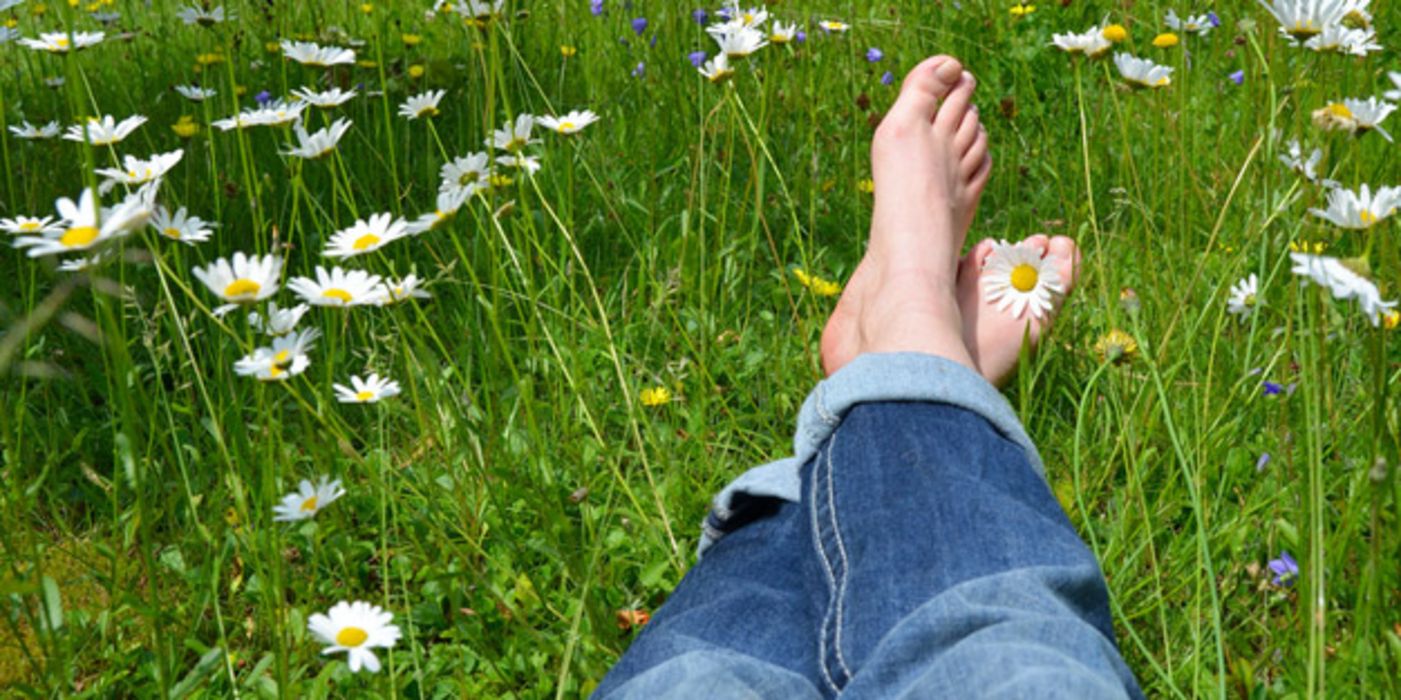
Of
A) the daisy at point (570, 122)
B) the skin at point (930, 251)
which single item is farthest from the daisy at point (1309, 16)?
the daisy at point (570, 122)

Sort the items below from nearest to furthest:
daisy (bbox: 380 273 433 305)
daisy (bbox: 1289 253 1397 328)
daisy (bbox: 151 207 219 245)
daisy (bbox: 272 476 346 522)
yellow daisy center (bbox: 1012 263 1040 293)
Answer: daisy (bbox: 1289 253 1397 328) < daisy (bbox: 272 476 346 522) < daisy (bbox: 380 273 433 305) < daisy (bbox: 151 207 219 245) < yellow daisy center (bbox: 1012 263 1040 293)

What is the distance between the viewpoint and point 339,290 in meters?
1.00

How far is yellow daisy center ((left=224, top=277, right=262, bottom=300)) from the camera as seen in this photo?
0.90 meters

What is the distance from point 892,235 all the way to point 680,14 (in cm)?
74

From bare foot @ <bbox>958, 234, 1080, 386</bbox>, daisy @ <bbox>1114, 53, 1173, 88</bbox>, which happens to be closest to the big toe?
bare foot @ <bbox>958, 234, 1080, 386</bbox>

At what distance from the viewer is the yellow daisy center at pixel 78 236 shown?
0.67m

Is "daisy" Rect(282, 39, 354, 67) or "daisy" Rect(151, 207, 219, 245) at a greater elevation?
"daisy" Rect(282, 39, 354, 67)

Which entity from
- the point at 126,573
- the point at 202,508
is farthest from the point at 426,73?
the point at 126,573

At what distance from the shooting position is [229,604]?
119 cm

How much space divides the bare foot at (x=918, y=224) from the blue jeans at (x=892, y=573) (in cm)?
21

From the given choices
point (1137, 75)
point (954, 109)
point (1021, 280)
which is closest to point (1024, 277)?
point (1021, 280)

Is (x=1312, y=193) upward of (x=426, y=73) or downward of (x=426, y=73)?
upward

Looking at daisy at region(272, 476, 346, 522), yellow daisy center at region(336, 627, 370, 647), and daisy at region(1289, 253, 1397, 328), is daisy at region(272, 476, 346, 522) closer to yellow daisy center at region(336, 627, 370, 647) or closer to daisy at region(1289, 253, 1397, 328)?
yellow daisy center at region(336, 627, 370, 647)

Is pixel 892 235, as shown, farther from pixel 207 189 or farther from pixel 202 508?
A: pixel 207 189
